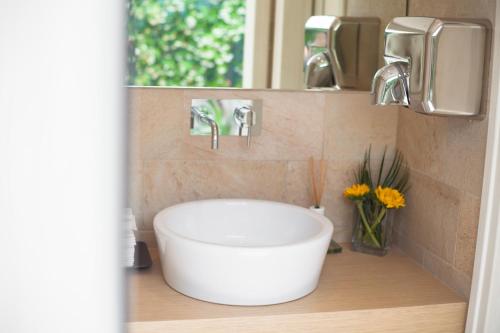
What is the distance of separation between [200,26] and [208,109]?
0.21 m

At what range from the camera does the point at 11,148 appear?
0.57 feet

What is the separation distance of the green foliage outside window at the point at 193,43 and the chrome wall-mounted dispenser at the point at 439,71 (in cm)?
38

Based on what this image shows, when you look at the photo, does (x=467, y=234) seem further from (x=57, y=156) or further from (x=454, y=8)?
(x=57, y=156)

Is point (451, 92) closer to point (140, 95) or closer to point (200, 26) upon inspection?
point (200, 26)

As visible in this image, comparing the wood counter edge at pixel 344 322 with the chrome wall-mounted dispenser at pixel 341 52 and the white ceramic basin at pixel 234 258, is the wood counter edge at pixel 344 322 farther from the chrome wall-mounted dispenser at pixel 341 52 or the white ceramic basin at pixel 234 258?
the chrome wall-mounted dispenser at pixel 341 52

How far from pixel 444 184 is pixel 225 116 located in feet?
1.80

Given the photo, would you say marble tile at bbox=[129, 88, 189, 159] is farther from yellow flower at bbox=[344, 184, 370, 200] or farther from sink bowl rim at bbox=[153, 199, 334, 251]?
yellow flower at bbox=[344, 184, 370, 200]

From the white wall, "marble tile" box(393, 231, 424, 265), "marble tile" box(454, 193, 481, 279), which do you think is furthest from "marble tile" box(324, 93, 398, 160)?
the white wall

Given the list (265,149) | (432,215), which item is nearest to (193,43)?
(265,149)

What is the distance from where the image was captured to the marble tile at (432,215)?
150cm

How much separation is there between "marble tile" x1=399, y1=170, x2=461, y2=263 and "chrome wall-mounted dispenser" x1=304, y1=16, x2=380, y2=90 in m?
0.30

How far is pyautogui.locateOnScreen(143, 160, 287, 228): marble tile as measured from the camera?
1648 millimetres

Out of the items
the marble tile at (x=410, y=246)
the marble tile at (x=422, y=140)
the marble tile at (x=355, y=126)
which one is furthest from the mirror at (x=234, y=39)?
the marble tile at (x=410, y=246)

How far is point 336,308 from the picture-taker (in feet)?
4.48
